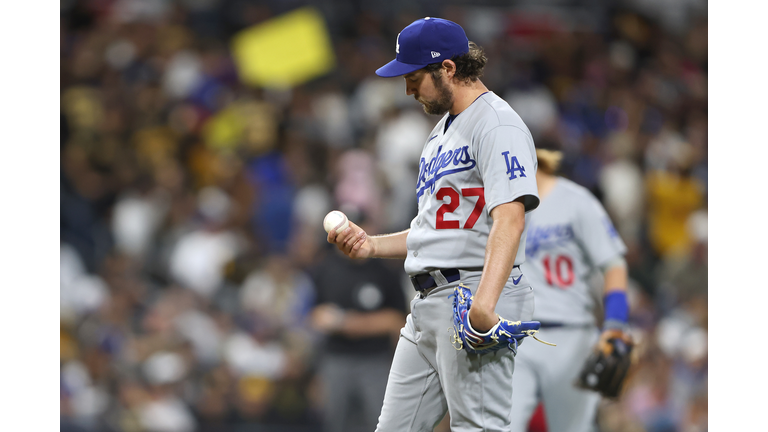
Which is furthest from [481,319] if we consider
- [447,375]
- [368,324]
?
[368,324]

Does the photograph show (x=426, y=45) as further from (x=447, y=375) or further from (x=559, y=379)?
(x=559, y=379)

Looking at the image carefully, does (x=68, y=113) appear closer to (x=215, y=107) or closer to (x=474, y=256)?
(x=215, y=107)

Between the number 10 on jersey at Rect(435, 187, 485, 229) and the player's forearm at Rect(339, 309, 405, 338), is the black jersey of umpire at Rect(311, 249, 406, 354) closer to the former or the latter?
the player's forearm at Rect(339, 309, 405, 338)

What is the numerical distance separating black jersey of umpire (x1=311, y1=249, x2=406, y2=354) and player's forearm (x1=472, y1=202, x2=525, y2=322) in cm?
434

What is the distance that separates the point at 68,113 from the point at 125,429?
4.31 m

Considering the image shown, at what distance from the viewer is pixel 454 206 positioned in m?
3.08

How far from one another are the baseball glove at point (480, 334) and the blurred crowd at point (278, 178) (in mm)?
4039

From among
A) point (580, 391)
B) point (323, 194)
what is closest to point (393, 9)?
point (323, 194)

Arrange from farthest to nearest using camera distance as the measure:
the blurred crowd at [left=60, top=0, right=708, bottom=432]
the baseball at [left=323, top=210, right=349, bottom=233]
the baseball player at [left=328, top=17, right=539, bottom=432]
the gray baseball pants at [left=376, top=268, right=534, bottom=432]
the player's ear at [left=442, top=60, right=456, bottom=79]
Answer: the blurred crowd at [left=60, top=0, right=708, bottom=432] → the baseball at [left=323, top=210, right=349, bottom=233] → the player's ear at [left=442, top=60, right=456, bottom=79] → the gray baseball pants at [left=376, top=268, right=534, bottom=432] → the baseball player at [left=328, top=17, right=539, bottom=432]

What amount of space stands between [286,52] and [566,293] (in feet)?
21.8

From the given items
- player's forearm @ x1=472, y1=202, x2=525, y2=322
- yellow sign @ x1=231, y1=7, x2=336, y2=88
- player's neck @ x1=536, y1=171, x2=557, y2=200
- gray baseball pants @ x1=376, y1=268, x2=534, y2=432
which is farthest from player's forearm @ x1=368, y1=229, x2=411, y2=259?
yellow sign @ x1=231, y1=7, x2=336, y2=88

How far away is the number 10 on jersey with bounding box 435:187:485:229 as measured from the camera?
3.04 m

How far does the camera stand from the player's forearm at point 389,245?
11.4 ft

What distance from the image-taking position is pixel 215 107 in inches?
394
